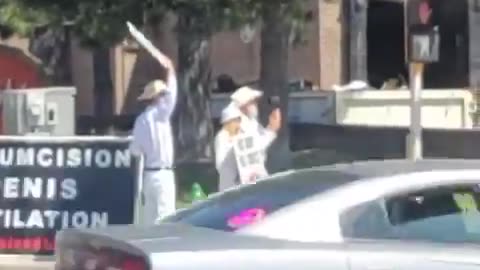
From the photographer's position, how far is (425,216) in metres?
7.58

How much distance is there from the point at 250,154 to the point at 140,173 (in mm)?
1233

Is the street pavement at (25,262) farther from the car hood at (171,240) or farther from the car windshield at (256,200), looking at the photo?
the car hood at (171,240)

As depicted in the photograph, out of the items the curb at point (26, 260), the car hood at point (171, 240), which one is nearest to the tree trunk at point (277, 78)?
the curb at point (26, 260)

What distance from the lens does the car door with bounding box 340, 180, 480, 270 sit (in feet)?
23.9

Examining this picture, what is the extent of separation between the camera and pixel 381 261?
7.23m

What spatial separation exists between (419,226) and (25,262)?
6139 mm

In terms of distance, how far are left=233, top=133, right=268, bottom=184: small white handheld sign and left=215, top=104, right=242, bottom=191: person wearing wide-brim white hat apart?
0.05 meters

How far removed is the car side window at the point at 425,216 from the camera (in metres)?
7.42

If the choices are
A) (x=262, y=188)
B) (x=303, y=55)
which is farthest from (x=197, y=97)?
(x=262, y=188)

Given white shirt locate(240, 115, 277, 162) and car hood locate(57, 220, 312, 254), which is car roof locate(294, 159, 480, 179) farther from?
white shirt locate(240, 115, 277, 162)

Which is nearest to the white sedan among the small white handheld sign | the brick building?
the small white handheld sign

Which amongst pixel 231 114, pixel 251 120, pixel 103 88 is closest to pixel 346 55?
pixel 103 88

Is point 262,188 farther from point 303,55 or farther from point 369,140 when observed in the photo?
point 303,55

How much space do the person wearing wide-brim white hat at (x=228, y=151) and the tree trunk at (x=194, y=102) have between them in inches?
326
